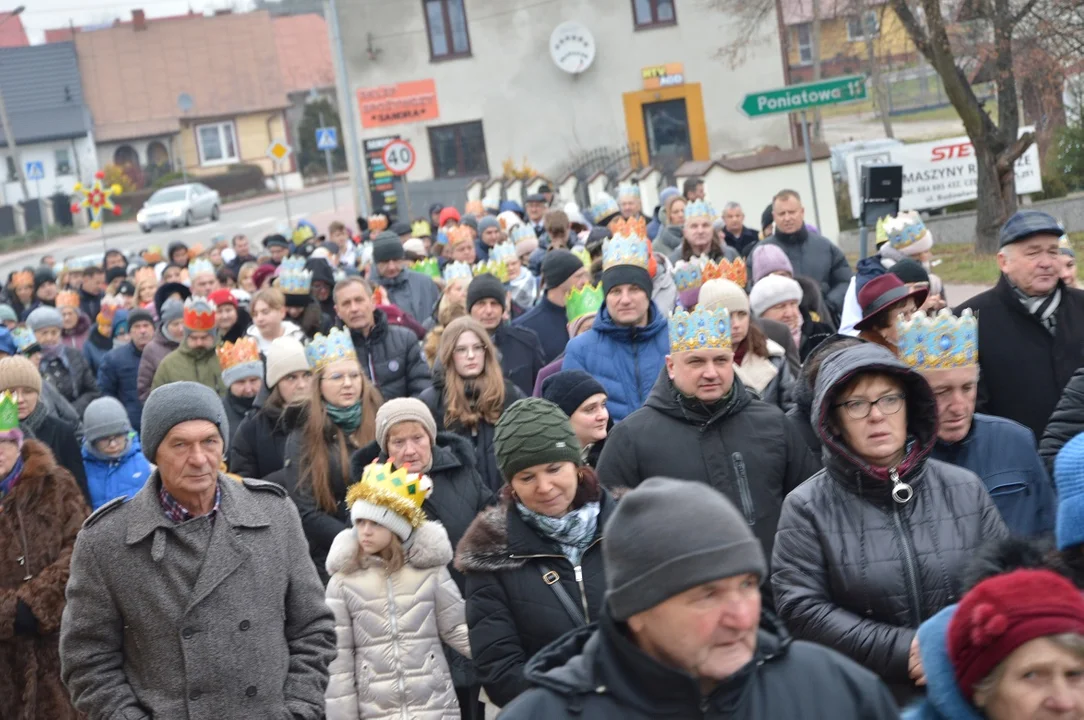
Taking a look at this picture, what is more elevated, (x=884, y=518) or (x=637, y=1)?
(x=637, y=1)

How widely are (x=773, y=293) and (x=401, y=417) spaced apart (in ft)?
9.39

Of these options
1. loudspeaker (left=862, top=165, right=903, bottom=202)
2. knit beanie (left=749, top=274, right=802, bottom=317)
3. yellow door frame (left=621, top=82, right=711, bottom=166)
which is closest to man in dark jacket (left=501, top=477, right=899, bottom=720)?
knit beanie (left=749, top=274, right=802, bottom=317)

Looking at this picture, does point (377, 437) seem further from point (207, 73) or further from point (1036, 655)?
point (207, 73)

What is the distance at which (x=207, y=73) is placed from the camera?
84.1 m

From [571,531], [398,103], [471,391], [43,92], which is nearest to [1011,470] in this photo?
[571,531]

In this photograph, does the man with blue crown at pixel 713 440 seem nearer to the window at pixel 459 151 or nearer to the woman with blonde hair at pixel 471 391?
the woman with blonde hair at pixel 471 391

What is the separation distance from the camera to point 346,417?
25.8 feet

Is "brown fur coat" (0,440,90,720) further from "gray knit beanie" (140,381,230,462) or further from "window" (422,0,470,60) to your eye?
"window" (422,0,470,60)

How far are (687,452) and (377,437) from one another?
1.74m

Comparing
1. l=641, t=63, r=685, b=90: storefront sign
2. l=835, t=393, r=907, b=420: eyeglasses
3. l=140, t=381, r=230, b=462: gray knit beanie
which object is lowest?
l=835, t=393, r=907, b=420: eyeglasses

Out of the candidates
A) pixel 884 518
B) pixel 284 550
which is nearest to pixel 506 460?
pixel 284 550

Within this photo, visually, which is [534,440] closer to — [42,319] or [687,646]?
[687,646]

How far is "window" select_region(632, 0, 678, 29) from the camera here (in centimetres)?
4259

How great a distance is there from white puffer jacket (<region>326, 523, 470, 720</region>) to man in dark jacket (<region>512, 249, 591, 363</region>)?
14.3ft
